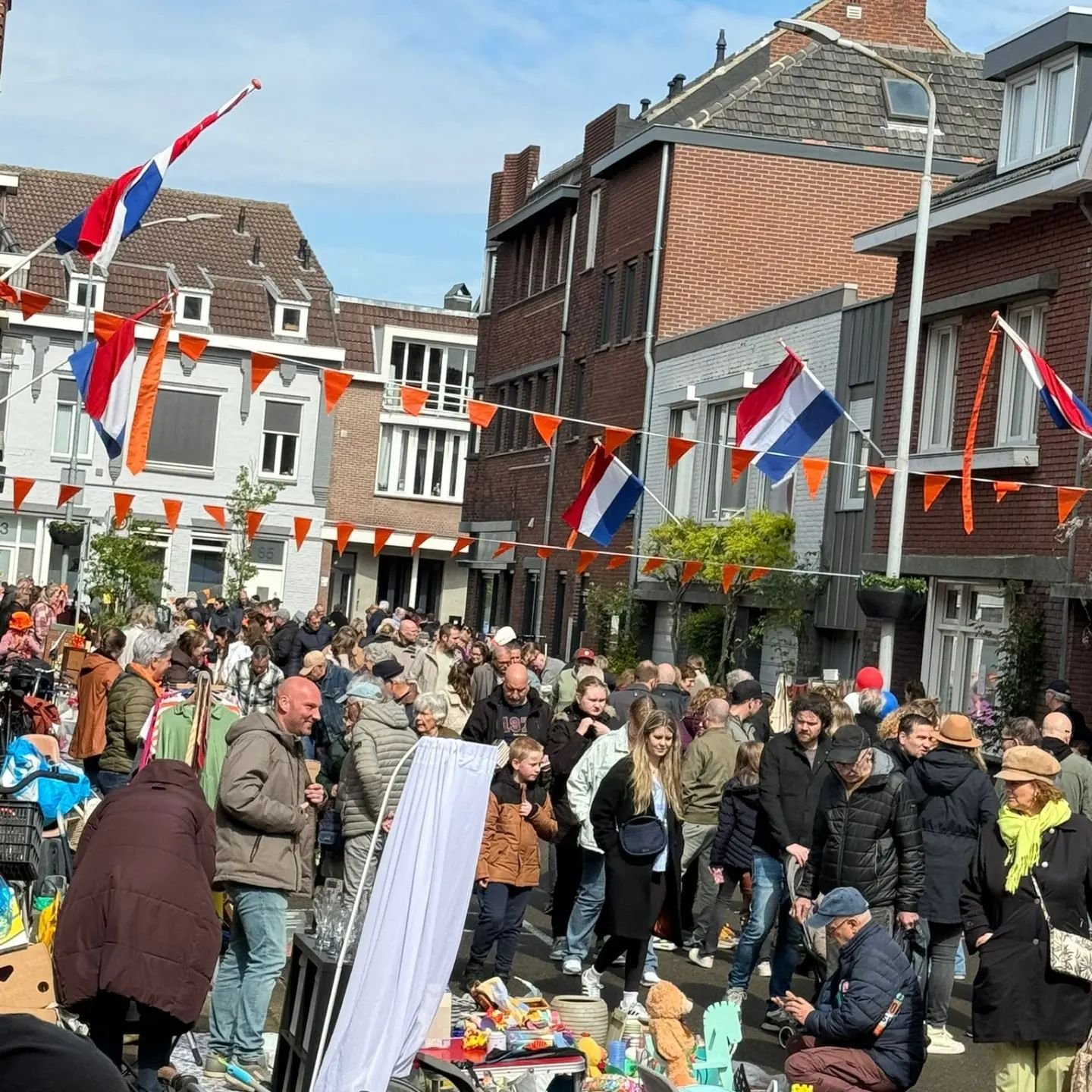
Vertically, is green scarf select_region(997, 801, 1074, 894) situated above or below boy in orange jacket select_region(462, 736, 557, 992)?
above

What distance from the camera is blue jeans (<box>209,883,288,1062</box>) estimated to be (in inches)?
346

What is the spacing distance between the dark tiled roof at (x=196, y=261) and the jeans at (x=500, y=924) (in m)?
46.5

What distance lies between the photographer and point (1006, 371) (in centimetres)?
2138

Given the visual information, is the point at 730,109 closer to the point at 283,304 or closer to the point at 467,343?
the point at 283,304

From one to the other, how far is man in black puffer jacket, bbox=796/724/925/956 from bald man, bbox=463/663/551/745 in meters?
3.27

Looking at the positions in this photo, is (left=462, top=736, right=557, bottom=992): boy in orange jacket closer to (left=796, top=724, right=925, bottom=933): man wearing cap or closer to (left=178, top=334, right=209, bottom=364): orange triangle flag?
(left=796, top=724, right=925, bottom=933): man wearing cap

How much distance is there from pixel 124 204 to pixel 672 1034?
33.6 ft

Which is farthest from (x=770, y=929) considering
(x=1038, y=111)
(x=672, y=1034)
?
(x=1038, y=111)

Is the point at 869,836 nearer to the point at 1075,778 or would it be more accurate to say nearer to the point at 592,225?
the point at 1075,778

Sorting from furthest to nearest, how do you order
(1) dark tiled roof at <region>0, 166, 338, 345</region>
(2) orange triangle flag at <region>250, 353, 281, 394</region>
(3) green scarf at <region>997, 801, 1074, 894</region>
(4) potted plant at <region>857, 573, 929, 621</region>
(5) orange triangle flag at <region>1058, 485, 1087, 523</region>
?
(1) dark tiled roof at <region>0, 166, 338, 345</region> → (4) potted plant at <region>857, 573, 929, 621</region> → (2) orange triangle flag at <region>250, 353, 281, 394</region> → (5) orange triangle flag at <region>1058, 485, 1087, 523</region> → (3) green scarf at <region>997, 801, 1074, 894</region>

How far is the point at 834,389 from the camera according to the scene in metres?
26.3

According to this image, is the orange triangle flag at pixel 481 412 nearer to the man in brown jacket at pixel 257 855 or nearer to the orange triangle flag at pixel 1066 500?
the orange triangle flag at pixel 1066 500

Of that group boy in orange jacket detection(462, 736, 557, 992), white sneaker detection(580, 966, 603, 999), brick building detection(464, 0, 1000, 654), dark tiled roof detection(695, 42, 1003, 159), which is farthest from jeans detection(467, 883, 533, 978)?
dark tiled roof detection(695, 42, 1003, 159)

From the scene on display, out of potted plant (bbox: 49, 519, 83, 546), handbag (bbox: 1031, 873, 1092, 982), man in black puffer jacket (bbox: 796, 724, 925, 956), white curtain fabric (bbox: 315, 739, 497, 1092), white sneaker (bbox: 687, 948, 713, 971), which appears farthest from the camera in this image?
potted plant (bbox: 49, 519, 83, 546)
